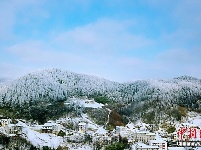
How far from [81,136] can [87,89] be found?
35283mm

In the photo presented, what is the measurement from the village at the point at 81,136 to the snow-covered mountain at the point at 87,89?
1406 cm

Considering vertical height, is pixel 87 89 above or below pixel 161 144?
above

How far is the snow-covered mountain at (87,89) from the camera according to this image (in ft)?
175

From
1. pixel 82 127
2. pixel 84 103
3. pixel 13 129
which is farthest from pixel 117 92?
pixel 13 129

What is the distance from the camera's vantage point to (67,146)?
27.5 metres

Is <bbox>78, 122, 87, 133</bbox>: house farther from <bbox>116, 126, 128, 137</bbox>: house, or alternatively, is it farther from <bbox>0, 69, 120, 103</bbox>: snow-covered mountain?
<bbox>0, 69, 120, 103</bbox>: snow-covered mountain

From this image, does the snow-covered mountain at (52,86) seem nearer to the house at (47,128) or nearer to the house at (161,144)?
the house at (47,128)

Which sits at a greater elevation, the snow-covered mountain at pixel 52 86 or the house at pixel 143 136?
the snow-covered mountain at pixel 52 86

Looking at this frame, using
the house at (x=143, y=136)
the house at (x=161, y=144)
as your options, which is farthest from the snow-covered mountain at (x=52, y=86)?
the house at (x=161, y=144)

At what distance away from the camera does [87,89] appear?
6662cm

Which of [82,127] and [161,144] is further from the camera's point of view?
[82,127]

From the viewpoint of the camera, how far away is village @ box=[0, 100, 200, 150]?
90.0 ft

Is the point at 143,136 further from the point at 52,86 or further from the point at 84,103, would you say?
the point at 52,86

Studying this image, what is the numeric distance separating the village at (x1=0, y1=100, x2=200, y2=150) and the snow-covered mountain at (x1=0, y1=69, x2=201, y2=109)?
554 inches
